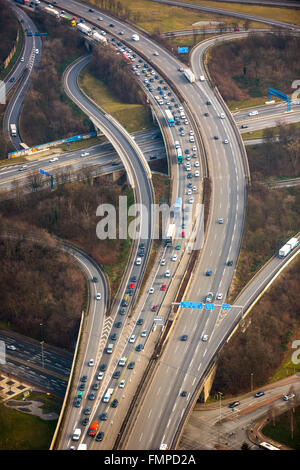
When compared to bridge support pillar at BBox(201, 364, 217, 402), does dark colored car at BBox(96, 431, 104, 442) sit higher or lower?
lower

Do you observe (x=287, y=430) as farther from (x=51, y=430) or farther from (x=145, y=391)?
(x=51, y=430)

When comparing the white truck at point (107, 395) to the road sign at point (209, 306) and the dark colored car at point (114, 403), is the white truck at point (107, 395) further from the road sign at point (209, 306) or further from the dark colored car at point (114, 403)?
the road sign at point (209, 306)

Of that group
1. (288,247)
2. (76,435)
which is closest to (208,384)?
(76,435)

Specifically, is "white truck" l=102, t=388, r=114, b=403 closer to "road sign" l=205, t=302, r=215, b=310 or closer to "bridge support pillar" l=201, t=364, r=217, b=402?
"bridge support pillar" l=201, t=364, r=217, b=402

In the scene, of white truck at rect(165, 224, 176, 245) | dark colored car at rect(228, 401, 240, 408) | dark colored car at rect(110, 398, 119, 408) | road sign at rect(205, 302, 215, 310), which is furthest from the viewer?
white truck at rect(165, 224, 176, 245)

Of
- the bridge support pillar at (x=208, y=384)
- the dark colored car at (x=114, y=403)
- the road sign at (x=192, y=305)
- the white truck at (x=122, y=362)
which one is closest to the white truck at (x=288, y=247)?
the road sign at (x=192, y=305)

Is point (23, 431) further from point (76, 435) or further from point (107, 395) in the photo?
point (107, 395)

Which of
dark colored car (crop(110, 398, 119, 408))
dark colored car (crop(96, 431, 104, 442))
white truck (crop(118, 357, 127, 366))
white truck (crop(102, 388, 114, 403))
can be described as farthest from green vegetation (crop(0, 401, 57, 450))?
white truck (crop(118, 357, 127, 366))
